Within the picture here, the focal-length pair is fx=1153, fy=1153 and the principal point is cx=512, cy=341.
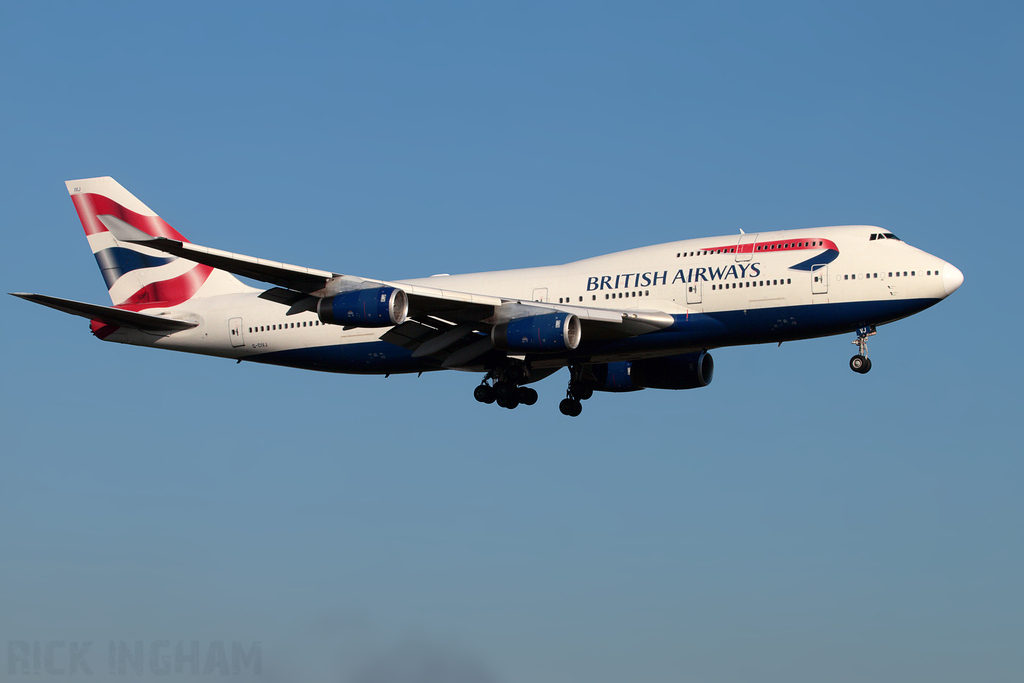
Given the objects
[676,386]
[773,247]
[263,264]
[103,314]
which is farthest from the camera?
[676,386]

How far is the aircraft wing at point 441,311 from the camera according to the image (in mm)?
34156

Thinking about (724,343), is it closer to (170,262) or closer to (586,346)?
(586,346)

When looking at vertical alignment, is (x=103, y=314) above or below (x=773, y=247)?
below

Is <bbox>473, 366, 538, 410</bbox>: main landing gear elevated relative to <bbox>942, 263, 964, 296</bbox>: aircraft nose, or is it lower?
lower

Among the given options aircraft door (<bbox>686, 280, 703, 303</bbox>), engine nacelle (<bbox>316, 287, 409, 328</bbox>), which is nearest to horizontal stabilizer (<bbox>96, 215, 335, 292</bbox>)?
engine nacelle (<bbox>316, 287, 409, 328</bbox>)

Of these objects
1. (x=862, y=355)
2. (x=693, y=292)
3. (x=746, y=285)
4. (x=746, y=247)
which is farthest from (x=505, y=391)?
(x=862, y=355)

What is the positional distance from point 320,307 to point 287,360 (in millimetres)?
8926

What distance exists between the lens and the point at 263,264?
112 ft

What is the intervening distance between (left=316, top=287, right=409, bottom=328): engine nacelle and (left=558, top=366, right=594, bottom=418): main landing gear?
34.9 ft

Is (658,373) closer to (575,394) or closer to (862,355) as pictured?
(575,394)

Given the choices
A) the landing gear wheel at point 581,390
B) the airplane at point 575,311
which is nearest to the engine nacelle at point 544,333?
the airplane at point 575,311

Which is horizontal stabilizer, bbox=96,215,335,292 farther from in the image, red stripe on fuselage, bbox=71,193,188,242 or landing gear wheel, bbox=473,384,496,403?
red stripe on fuselage, bbox=71,193,188,242

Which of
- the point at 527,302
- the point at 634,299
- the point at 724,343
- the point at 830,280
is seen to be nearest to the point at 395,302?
the point at 527,302

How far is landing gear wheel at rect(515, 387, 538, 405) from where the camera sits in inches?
1620
